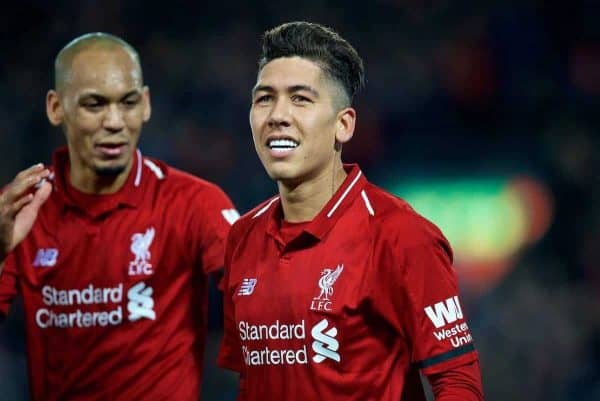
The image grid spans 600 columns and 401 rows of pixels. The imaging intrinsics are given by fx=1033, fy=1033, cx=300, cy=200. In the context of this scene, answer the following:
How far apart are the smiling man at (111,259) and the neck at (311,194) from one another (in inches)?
35.1

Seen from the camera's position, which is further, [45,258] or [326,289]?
[45,258]

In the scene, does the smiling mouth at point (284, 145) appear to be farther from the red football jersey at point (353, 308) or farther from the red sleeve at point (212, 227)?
the red sleeve at point (212, 227)

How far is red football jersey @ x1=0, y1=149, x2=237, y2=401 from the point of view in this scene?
401 cm

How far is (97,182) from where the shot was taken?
4.23 meters

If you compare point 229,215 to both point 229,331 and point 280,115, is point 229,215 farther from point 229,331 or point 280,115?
point 280,115

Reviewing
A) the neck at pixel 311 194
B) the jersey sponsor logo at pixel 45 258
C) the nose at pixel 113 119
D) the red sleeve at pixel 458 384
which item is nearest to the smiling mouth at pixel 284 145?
the neck at pixel 311 194

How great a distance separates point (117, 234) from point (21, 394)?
250 cm

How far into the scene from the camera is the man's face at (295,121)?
3.11m

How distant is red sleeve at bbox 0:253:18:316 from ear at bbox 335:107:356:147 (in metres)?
1.60

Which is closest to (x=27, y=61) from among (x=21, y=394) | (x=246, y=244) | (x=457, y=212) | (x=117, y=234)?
(x=21, y=394)

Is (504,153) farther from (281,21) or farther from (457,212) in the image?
(281,21)

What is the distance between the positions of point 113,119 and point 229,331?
1.12 m

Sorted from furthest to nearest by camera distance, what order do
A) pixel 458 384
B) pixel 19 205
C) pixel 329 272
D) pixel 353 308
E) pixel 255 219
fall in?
pixel 19 205 → pixel 255 219 → pixel 329 272 → pixel 353 308 → pixel 458 384

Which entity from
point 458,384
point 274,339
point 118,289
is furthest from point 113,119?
point 458,384
